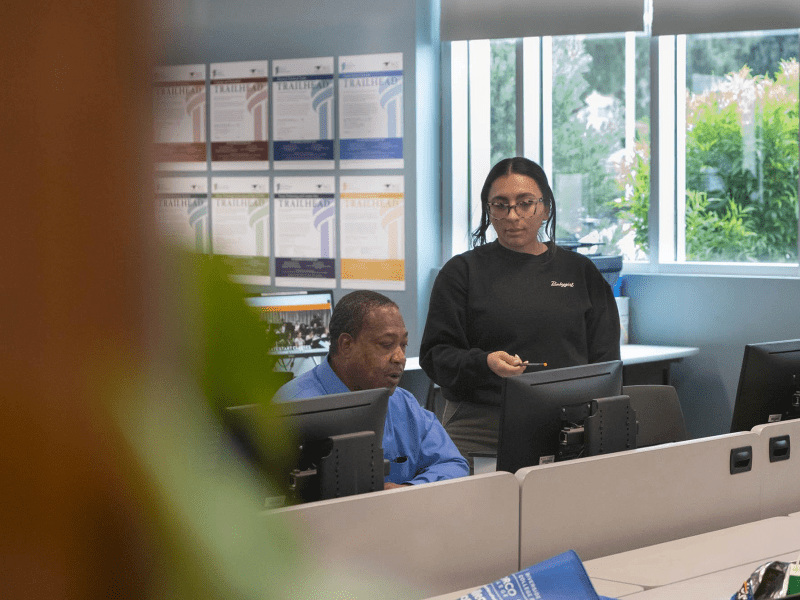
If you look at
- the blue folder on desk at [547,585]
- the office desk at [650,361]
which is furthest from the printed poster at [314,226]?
the blue folder on desk at [547,585]

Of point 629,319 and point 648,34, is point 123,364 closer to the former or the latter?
point 629,319

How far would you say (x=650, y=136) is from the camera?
4.61m

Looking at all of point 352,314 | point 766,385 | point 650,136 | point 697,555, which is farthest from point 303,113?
point 697,555

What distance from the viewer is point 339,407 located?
1.60 meters

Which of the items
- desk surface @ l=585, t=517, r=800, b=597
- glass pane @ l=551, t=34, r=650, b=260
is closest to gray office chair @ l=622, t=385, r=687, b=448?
desk surface @ l=585, t=517, r=800, b=597

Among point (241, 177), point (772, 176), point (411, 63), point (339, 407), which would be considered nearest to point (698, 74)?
point (772, 176)

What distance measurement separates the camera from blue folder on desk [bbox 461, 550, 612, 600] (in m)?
1.26

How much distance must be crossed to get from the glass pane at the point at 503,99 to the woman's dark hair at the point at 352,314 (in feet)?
9.08

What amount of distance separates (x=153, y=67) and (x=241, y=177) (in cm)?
498

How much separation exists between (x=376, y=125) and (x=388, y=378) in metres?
2.77

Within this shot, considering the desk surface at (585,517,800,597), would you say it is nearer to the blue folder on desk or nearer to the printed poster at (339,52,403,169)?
the blue folder on desk

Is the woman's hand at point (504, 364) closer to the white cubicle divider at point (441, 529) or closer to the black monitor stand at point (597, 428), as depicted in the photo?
the black monitor stand at point (597, 428)

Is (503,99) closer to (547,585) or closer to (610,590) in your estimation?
(610,590)

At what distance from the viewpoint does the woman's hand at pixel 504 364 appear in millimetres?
2336
